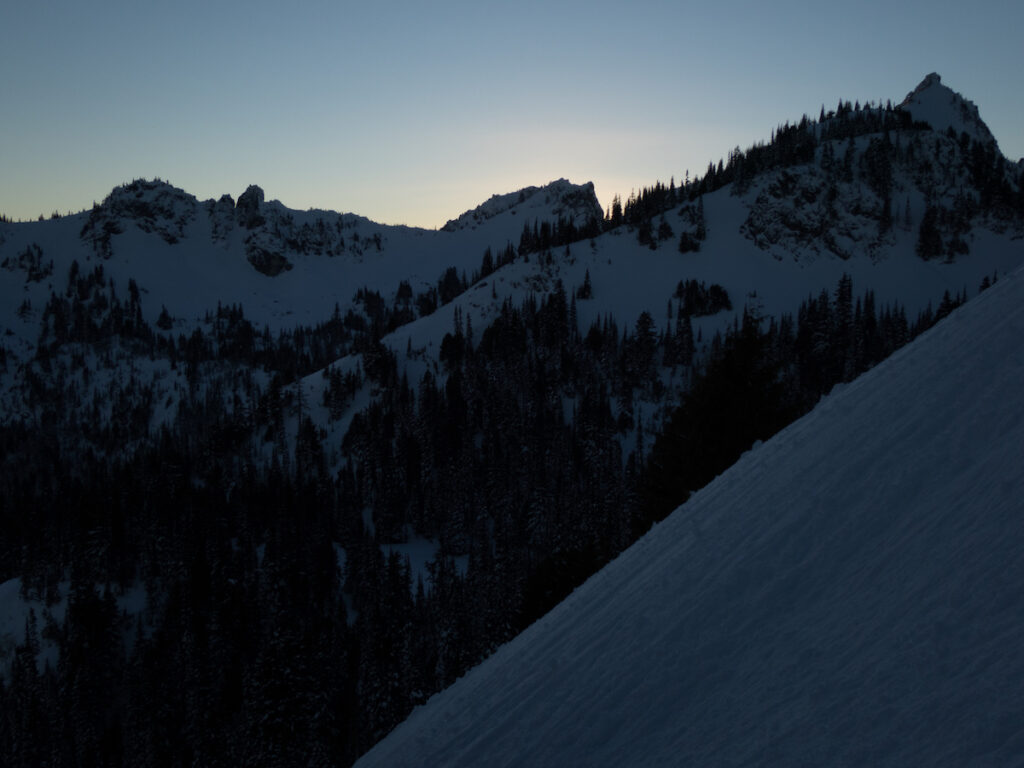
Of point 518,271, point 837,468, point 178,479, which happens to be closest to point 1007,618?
point 837,468

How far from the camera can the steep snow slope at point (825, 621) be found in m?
3.51

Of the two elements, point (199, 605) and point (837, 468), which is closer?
point (837, 468)

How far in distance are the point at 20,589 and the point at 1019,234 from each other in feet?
742

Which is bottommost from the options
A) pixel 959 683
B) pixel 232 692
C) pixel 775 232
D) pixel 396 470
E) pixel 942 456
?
pixel 232 692

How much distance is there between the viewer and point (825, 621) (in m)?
4.56

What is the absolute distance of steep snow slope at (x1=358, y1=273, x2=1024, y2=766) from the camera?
11.5ft

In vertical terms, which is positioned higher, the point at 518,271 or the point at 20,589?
the point at 518,271

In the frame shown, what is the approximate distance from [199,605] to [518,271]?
4477 inches

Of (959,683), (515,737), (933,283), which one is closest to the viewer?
(959,683)

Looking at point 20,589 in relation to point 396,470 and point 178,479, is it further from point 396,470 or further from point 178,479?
point 396,470

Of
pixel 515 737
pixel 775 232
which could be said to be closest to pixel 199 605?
pixel 515 737

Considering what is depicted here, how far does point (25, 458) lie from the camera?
589 ft

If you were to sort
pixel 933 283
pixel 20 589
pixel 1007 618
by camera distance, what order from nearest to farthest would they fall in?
1. pixel 1007 618
2. pixel 20 589
3. pixel 933 283

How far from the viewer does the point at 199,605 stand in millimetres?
72125
